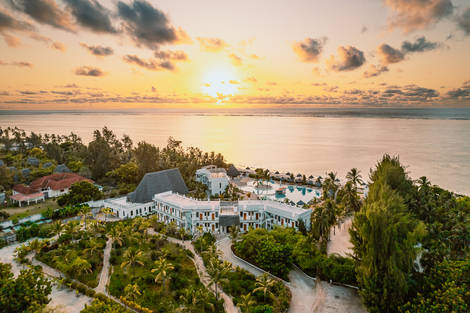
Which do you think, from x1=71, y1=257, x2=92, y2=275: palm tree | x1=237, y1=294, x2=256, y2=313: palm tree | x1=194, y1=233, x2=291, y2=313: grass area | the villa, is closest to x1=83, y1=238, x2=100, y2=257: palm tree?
x1=71, y1=257, x2=92, y2=275: palm tree

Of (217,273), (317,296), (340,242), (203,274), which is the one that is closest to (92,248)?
(203,274)

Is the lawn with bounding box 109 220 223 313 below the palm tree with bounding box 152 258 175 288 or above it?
below

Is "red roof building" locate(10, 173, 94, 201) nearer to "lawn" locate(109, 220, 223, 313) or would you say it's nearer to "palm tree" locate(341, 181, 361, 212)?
"lawn" locate(109, 220, 223, 313)

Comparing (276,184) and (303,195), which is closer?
(303,195)

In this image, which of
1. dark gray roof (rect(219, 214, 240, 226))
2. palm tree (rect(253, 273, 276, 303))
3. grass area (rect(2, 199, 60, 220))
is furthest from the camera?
grass area (rect(2, 199, 60, 220))

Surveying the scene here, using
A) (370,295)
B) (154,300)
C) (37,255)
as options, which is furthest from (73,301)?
(370,295)

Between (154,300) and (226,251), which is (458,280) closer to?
(226,251)
